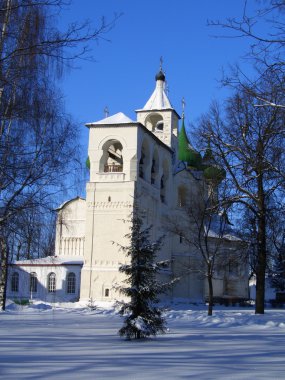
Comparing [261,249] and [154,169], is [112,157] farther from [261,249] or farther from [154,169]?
[261,249]

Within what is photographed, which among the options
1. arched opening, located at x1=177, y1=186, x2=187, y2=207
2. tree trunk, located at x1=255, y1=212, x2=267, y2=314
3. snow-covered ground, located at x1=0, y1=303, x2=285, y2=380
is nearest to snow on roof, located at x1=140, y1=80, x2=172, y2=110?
arched opening, located at x1=177, y1=186, x2=187, y2=207

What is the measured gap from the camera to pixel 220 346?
1248cm

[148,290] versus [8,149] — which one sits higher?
[8,149]

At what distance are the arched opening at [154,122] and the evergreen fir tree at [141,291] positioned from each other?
1303 inches

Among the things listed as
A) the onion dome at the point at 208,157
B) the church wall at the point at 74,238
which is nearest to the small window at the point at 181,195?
the church wall at the point at 74,238

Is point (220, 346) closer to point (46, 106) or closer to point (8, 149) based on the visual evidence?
point (8, 149)

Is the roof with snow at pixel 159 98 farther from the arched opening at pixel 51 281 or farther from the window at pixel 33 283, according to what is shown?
the window at pixel 33 283

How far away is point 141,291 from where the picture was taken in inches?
564

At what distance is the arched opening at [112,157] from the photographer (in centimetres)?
3841

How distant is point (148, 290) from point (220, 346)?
8.55 feet

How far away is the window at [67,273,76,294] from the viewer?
138 ft

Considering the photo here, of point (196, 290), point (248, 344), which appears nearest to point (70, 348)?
point (248, 344)

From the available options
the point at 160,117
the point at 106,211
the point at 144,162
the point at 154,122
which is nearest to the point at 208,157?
the point at 106,211

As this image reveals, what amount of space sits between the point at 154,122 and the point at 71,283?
15.4m
